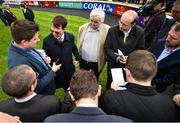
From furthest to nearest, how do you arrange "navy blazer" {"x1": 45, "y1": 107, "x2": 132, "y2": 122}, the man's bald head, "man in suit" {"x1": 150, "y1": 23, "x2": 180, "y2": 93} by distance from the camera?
the man's bald head, "man in suit" {"x1": 150, "y1": 23, "x2": 180, "y2": 93}, "navy blazer" {"x1": 45, "y1": 107, "x2": 132, "y2": 122}

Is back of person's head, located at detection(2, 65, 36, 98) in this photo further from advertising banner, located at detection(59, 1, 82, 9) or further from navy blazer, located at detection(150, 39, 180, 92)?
advertising banner, located at detection(59, 1, 82, 9)

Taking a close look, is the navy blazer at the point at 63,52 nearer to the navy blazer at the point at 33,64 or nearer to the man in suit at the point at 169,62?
the navy blazer at the point at 33,64

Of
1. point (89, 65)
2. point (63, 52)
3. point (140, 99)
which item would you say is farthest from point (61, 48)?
point (140, 99)

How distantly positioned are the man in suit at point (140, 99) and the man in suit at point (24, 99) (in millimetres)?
692

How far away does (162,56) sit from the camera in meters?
4.23

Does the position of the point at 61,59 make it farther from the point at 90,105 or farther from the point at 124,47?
the point at 90,105

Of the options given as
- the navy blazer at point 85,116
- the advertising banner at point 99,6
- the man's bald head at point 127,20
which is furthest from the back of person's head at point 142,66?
the advertising banner at point 99,6

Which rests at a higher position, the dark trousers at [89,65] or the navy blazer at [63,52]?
the navy blazer at [63,52]

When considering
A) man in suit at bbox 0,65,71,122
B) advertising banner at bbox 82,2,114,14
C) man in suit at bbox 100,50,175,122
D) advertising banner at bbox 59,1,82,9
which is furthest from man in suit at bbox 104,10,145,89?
advertising banner at bbox 59,1,82,9

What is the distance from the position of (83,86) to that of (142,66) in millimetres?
719

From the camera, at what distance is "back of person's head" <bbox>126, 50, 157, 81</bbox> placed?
9.48 ft

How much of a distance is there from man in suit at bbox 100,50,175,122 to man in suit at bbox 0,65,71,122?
692mm

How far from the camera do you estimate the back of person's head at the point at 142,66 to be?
9.48 ft

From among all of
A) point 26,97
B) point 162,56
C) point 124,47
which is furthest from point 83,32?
point 26,97
